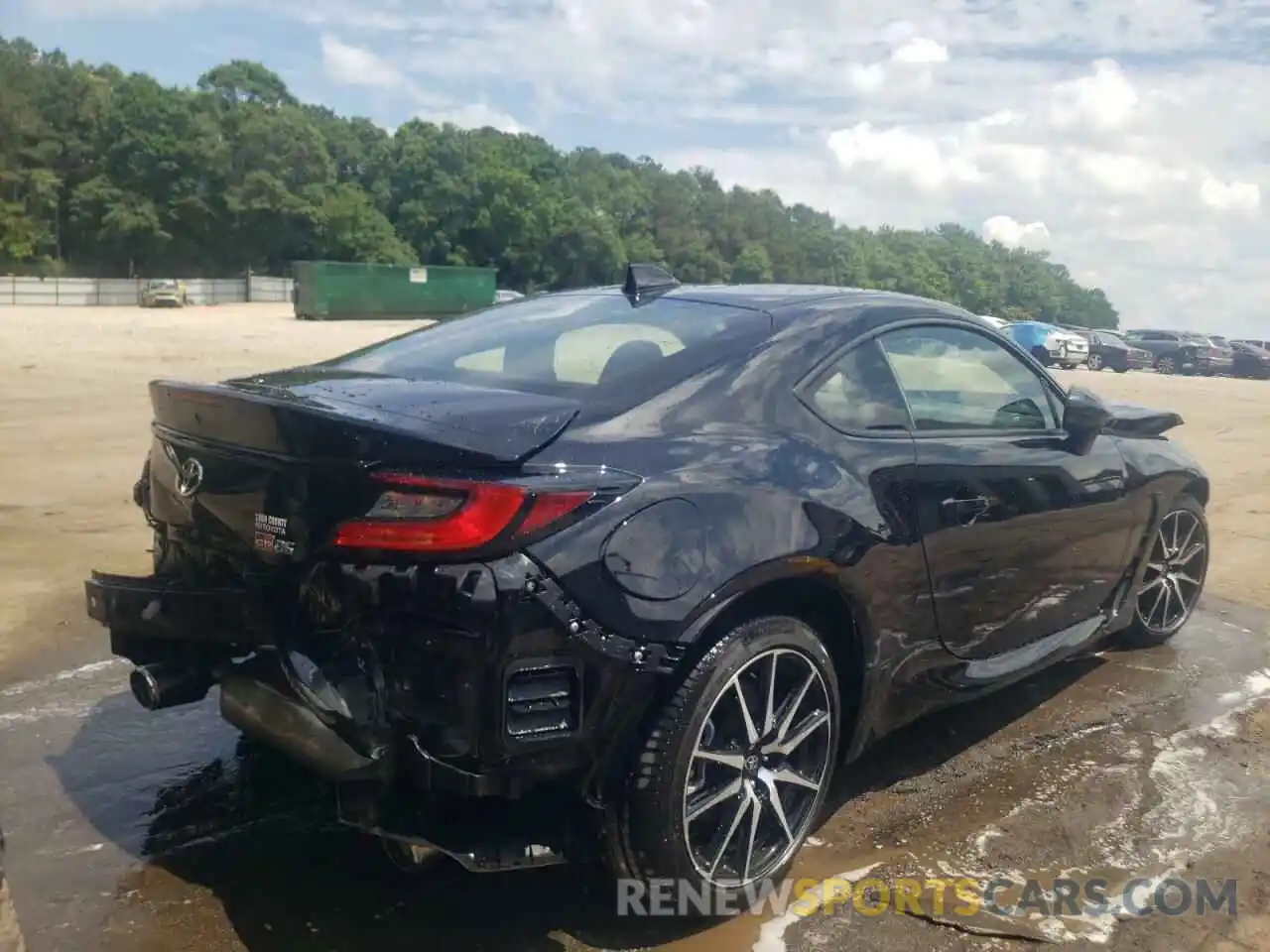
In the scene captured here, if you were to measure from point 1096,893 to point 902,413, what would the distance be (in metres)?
1.48

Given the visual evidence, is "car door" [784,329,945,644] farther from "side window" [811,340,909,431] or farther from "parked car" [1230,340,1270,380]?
"parked car" [1230,340,1270,380]

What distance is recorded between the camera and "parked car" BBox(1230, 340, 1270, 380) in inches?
1533

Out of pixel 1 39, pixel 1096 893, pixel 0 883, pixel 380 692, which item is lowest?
pixel 1096 893

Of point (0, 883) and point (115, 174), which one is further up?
point (115, 174)

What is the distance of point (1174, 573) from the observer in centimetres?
555

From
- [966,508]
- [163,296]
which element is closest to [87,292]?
[163,296]

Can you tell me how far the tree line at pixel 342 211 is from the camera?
2847 inches

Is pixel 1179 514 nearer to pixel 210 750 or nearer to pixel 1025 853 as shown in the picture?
pixel 1025 853

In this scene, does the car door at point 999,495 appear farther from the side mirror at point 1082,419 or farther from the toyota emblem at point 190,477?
the toyota emblem at point 190,477

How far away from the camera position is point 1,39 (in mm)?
84500

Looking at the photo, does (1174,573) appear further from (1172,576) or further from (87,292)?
(87,292)

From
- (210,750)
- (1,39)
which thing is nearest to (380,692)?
(210,750)

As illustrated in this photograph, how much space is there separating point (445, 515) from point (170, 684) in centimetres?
108

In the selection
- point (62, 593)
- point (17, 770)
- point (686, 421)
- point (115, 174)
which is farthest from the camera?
point (115, 174)
